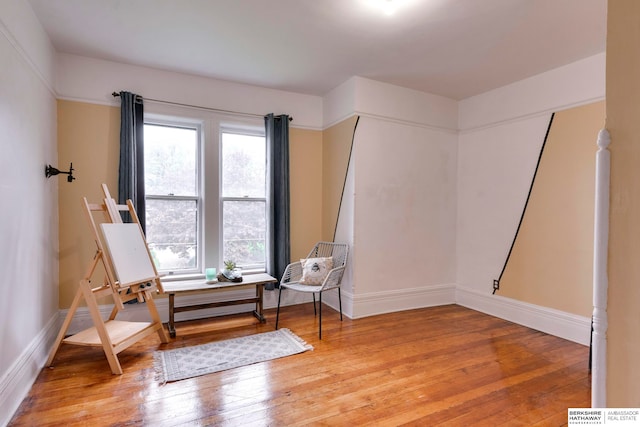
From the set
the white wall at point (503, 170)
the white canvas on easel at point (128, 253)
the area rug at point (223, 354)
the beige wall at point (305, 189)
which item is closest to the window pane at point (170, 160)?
the white canvas on easel at point (128, 253)

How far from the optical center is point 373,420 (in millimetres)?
1866

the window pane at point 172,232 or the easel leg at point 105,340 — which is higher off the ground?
the window pane at point 172,232

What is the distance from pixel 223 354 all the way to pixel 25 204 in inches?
71.9

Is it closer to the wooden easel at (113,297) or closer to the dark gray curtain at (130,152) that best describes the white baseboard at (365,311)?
the wooden easel at (113,297)

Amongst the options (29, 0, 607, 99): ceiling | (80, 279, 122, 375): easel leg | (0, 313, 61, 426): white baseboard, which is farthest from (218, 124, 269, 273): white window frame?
(0, 313, 61, 426): white baseboard

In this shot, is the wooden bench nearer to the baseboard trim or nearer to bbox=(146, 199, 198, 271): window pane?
bbox=(146, 199, 198, 271): window pane

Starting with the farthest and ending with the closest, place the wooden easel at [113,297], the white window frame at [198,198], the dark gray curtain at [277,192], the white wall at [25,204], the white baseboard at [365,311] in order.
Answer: the dark gray curtain at [277,192]
the white window frame at [198,198]
the wooden easel at [113,297]
the white baseboard at [365,311]
the white wall at [25,204]

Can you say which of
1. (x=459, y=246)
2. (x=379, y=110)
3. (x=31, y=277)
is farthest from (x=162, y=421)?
(x=459, y=246)

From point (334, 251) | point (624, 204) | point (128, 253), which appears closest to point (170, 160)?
point (128, 253)

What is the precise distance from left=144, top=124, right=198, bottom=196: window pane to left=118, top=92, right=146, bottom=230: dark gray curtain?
8.5 inches

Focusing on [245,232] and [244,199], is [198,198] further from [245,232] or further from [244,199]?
[245,232]

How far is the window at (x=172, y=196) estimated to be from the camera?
3.51m

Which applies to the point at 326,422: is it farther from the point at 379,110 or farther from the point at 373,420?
the point at 379,110

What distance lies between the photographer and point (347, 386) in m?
2.23
